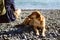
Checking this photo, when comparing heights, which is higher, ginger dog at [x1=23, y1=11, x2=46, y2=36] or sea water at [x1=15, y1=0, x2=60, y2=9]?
ginger dog at [x1=23, y1=11, x2=46, y2=36]

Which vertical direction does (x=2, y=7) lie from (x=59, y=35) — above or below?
above

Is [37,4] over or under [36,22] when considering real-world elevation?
under

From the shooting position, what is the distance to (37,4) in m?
3.86

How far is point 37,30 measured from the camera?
7.82 ft

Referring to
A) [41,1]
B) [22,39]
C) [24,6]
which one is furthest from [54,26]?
[41,1]

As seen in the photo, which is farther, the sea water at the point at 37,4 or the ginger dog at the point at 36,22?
the sea water at the point at 37,4

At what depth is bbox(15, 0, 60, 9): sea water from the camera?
365 centimetres

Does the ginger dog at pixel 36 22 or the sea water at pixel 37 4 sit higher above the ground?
the ginger dog at pixel 36 22

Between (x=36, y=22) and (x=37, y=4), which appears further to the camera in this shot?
(x=37, y=4)

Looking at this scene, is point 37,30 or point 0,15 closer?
point 37,30

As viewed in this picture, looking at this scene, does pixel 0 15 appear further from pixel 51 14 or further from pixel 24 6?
pixel 24 6

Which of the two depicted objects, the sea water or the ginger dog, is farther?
the sea water

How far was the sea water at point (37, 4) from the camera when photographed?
3653 mm

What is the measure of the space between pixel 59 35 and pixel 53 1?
200cm
